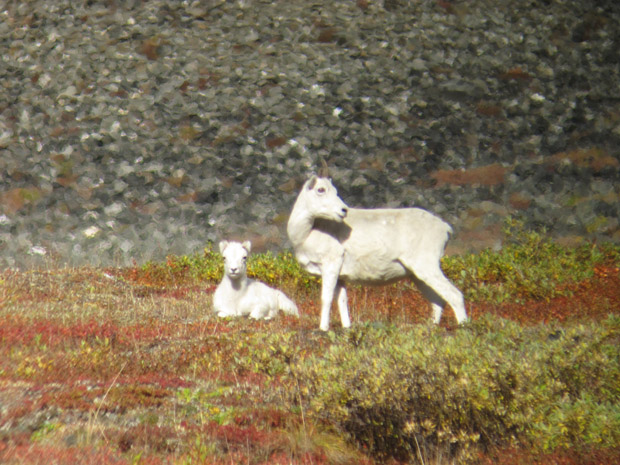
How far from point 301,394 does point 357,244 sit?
3.91m

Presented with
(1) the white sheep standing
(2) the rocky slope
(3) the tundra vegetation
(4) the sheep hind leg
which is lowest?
(2) the rocky slope

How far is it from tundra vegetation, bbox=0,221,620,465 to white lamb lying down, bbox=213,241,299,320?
3.43 feet

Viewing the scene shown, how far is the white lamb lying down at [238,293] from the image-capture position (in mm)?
10930

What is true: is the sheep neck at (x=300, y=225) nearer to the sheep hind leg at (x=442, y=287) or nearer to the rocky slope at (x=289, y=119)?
the sheep hind leg at (x=442, y=287)

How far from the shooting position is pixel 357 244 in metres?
10.2

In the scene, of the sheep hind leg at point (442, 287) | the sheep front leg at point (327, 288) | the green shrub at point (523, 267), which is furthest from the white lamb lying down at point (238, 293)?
the green shrub at point (523, 267)

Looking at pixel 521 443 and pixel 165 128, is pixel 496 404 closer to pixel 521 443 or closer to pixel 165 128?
pixel 521 443

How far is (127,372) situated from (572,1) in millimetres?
20111

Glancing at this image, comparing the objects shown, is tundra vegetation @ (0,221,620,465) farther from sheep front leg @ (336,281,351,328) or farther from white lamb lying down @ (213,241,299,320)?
white lamb lying down @ (213,241,299,320)

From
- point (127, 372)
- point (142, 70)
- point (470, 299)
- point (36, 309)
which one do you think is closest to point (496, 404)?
point (127, 372)

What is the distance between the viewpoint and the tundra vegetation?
520 cm

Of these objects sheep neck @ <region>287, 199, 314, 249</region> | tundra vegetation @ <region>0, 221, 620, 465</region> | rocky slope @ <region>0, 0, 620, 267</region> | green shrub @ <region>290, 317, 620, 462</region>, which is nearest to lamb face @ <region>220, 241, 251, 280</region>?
tundra vegetation @ <region>0, 221, 620, 465</region>

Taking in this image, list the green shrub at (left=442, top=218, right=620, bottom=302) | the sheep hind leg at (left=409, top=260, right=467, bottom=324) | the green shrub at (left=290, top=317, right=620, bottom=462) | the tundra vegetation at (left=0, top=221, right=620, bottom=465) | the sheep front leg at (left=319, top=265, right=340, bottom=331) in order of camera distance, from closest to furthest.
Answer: the tundra vegetation at (left=0, top=221, right=620, bottom=465)
the green shrub at (left=290, top=317, right=620, bottom=462)
the sheep front leg at (left=319, top=265, right=340, bottom=331)
the sheep hind leg at (left=409, top=260, right=467, bottom=324)
the green shrub at (left=442, top=218, right=620, bottom=302)

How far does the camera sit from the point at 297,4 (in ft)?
76.8
